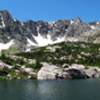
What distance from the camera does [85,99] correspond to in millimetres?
105250

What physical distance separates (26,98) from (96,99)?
26.8m

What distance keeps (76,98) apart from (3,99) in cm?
2770

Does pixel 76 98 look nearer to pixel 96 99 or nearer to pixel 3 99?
pixel 96 99

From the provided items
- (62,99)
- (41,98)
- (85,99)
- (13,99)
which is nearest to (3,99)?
(13,99)

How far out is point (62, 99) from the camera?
351 feet

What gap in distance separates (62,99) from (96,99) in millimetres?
12573

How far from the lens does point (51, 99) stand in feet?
352

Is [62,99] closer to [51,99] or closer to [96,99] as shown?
[51,99]

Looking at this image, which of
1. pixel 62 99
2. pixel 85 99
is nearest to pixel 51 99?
pixel 62 99

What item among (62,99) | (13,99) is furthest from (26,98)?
(62,99)

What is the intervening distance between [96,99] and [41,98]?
21378mm

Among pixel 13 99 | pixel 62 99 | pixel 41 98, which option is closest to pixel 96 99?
pixel 62 99

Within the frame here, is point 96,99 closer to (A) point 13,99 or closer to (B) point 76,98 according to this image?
(B) point 76,98

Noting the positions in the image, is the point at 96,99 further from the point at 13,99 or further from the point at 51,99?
the point at 13,99
